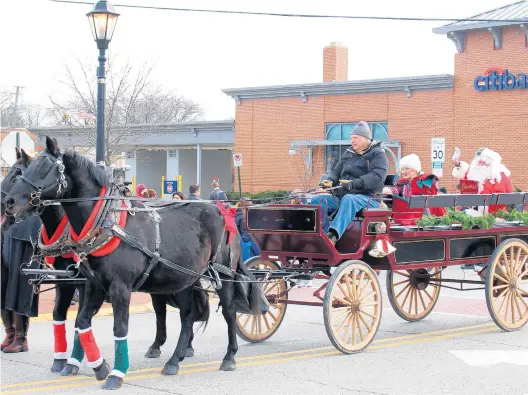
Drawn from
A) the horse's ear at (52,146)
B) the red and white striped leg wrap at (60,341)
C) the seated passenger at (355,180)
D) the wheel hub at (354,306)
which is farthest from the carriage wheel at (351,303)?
the horse's ear at (52,146)

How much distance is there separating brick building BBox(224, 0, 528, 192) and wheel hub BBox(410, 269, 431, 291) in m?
20.6

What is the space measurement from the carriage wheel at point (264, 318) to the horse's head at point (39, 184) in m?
3.24

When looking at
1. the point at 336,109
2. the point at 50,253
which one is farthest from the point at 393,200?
the point at 336,109

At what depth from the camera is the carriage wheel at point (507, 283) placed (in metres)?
11.0

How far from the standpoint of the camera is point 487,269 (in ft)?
36.2

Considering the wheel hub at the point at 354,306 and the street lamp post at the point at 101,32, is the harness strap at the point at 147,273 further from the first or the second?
the street lamp post at the point at 101,32

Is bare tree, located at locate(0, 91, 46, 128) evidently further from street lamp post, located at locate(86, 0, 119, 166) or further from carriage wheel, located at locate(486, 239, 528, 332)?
carriage wheel, located at locate(486, 239, 528, 332)

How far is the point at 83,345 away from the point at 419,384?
314 centimetres

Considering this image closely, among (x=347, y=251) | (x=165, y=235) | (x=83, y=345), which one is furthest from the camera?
(x=347, y=251)

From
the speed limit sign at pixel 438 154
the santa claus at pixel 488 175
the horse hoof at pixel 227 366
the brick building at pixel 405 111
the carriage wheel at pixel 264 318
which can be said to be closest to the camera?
the horse hoof at pixel 227 366

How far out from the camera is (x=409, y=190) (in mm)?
10859

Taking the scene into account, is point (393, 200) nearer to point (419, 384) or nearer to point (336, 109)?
point (419, 384)

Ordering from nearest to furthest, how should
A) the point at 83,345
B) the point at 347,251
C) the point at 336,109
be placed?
the point at 83,345, the point at 347,251, the point at 336,109

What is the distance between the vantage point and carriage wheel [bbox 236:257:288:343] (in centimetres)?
1027
